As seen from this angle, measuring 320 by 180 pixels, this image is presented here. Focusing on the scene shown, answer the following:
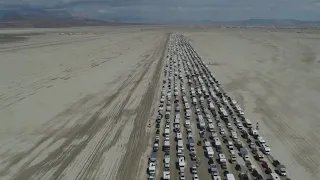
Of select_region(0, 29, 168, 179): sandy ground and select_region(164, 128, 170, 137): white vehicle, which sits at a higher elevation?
select_region(164, 128, 170, 137): white vehicle

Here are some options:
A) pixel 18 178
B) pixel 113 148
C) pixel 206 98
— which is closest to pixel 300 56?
pixel 206 98

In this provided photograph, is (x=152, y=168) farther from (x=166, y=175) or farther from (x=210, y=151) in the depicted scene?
(x=210, y=151)

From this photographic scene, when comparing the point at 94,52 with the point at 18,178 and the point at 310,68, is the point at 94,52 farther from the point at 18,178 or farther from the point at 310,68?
the point at 18,178

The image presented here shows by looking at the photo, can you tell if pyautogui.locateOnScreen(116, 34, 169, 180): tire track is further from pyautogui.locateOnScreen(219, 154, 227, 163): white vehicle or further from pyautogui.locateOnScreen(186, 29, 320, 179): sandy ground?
pyautogui.locateOnScreen(186, 29, 320, 179): sandy ground

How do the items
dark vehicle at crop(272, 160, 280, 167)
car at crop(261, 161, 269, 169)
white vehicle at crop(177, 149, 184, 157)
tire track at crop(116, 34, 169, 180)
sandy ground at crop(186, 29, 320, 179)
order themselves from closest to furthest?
car at crop(261, 161, 269, 169), tire track at crop(116, 34, 169, 180), dark vehicle at crop(272, 160, 280, 167), white vehicle at crop(177, 149, 184, 157), sandy ground at crop(186, 29, 320, 179)

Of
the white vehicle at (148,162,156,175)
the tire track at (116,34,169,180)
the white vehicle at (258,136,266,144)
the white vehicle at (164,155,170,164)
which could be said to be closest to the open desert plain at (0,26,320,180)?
the tire track at (116,34,169,180)

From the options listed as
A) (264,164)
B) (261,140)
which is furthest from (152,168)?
(261,140)

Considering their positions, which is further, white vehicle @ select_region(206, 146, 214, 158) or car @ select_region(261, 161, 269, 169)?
white vehicle @ select_region(206, 146, 214, 158)

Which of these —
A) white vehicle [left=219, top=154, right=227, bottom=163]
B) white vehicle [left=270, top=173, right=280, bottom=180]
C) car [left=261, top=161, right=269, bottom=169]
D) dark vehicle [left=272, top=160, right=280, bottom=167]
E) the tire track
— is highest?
white vehicle [left=219, top=154, right=227, bottom=163]
